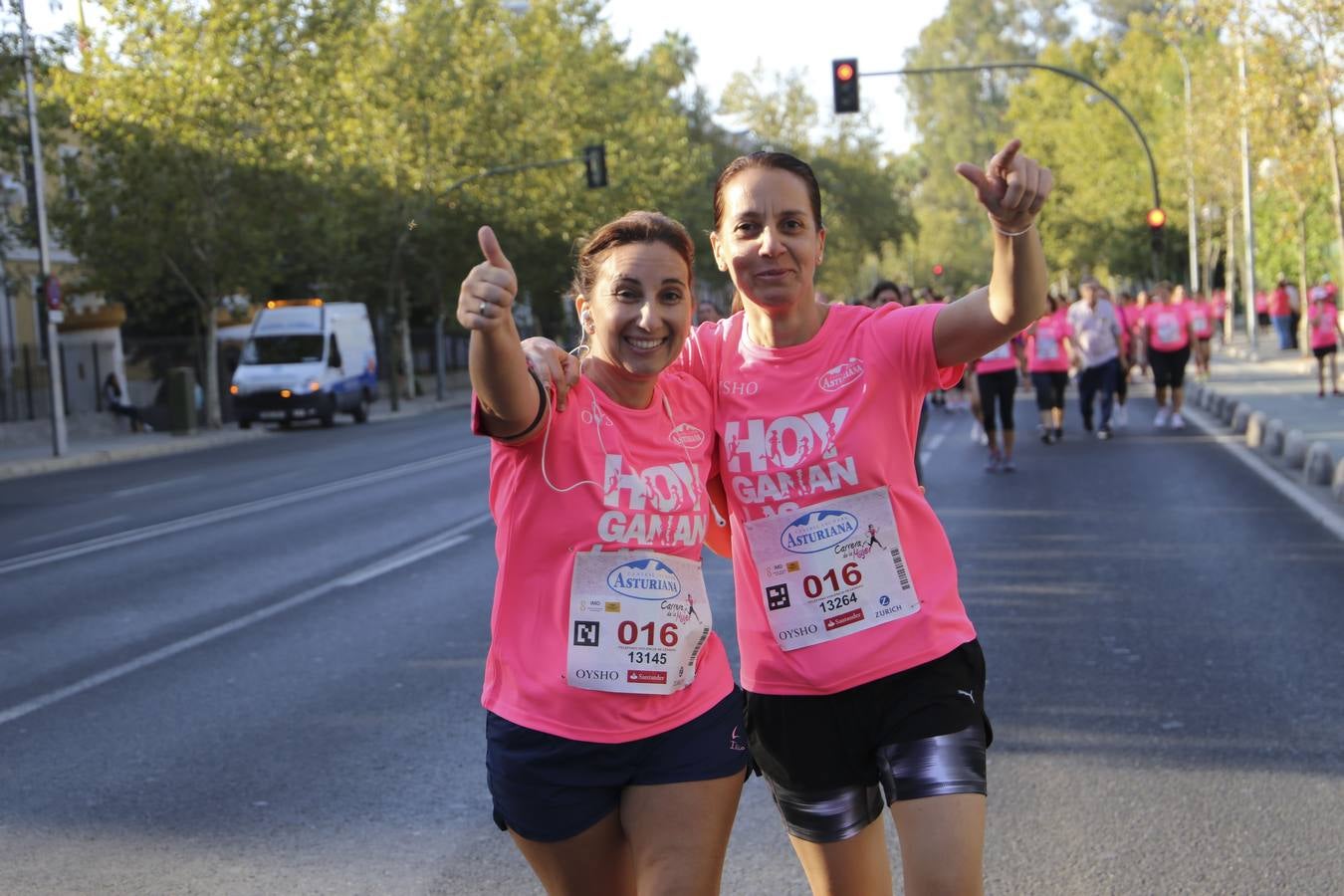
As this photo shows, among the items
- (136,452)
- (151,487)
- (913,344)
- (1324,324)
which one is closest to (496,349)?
(913,344)

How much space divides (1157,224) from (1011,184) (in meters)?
32.8

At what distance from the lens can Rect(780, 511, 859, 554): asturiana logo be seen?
3363 mm

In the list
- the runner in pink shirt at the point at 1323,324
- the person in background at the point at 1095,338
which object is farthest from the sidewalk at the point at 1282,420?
the person in background at the point at 1095,338

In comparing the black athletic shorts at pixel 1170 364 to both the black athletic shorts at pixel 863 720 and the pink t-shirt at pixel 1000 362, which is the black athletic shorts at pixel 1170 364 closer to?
the pink t-shirt at pixel 1000 362

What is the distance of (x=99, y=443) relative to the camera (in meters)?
32.5

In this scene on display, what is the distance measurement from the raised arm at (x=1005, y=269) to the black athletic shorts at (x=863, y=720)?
2.07 feet

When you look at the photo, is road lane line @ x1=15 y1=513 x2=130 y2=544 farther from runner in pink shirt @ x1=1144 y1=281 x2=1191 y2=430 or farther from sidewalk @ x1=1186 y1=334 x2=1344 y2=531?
runner in pink shirt @ x1=1144 y1=281 x2=1191 y2=430

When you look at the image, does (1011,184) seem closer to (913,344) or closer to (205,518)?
(913,344)

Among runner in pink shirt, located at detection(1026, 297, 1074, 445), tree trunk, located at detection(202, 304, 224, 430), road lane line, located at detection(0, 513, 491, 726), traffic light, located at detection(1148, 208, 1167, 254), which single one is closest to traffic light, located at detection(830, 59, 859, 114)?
traffic light, located at detection(1148, 208, 1167, 254)

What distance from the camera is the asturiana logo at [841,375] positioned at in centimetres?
339

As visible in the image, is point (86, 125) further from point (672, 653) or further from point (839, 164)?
point (839, 164)

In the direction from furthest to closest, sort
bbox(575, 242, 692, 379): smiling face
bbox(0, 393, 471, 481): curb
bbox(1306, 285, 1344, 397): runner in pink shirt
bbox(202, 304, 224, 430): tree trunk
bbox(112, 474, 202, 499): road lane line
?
bbox(202, 304, 224, 430): tree trunk
bbox(0, 393, 471, 481): curb
bbox(1306, 285, 1344, 397): runner in pink shirt
bbox(112, 474, 202, 499): road lane line
bbox(575, 242, 692, 379): smiling face

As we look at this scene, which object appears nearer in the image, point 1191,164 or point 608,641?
point 608,641

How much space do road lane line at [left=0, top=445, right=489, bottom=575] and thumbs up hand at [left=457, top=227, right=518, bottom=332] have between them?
1071 cm
